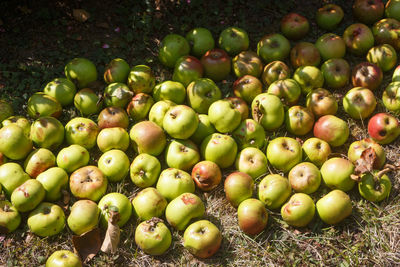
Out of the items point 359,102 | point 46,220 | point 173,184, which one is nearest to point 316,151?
point 359,102

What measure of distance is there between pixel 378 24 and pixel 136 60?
344cm

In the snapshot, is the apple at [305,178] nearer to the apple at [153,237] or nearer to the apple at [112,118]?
the apple at [153,237]

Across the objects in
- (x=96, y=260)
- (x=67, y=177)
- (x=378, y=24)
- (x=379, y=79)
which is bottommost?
(x=96, y=260)

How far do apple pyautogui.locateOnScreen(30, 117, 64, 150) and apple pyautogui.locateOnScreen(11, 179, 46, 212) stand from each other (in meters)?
0.58

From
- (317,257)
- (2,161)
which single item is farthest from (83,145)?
(317,257)

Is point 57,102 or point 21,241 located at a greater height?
point 57,102

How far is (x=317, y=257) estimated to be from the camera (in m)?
4.03

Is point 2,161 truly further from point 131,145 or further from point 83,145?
point 131,145

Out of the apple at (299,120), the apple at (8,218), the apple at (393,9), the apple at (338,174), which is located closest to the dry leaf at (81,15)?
the apple at (8,218)

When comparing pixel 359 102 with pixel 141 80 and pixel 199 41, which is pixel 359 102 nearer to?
pixel 199 41

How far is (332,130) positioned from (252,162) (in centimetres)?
101

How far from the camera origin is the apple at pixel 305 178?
14.0ft

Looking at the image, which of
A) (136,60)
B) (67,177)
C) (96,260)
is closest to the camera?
(96,260)

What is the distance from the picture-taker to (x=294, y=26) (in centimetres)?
573
